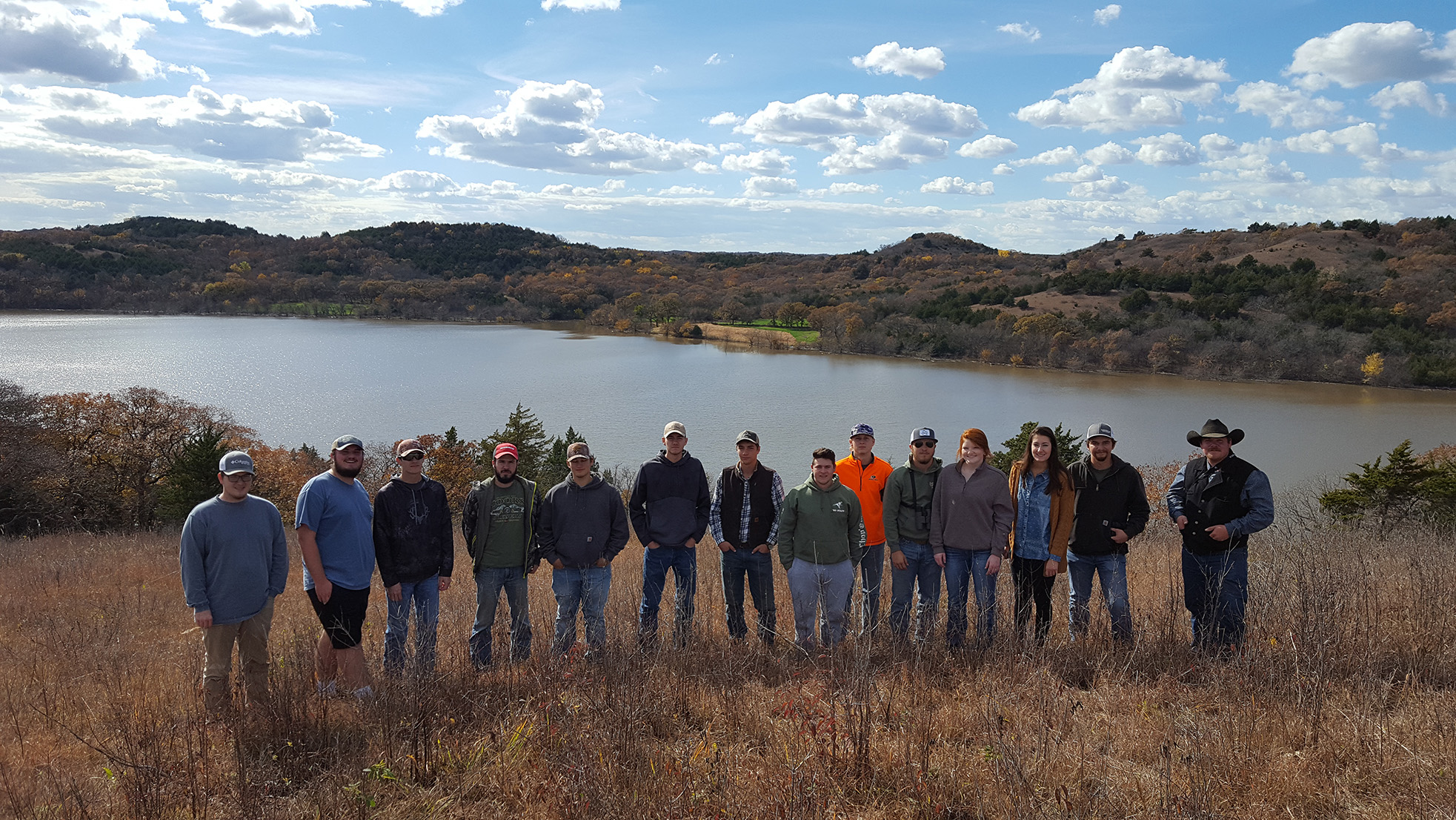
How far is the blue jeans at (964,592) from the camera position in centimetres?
518

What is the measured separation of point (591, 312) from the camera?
11369 centimetres

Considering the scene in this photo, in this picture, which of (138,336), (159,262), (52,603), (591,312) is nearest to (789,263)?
(591,312)

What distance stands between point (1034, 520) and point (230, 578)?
478 centimetres

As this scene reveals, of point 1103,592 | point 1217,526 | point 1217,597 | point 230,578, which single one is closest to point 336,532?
point 230,578

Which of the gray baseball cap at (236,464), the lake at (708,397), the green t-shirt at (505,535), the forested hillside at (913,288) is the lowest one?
the lake at (708,397)

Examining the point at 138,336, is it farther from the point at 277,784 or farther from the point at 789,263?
the point at 789,263

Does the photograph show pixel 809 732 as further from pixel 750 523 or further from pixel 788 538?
pixel 750 523

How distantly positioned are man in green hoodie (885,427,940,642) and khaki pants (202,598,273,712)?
3779 mm

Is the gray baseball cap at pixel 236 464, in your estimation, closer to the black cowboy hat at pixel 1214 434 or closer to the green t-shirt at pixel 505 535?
the green t-shirt at pixel 505 535

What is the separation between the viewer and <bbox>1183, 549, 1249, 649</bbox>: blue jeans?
4.87 metres

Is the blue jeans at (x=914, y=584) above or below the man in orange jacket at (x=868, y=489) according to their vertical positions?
below

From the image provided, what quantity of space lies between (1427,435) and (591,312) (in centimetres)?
9520

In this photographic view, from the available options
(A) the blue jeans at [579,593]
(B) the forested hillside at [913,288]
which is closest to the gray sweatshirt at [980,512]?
(A) the blue jeans at [579,593]

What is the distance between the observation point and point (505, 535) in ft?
18.0
